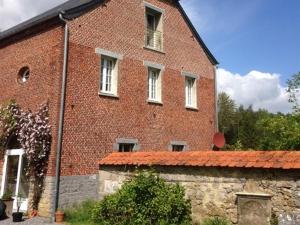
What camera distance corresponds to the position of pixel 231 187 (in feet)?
31.0

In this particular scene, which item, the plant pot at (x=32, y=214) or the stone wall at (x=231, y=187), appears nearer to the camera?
the stone wall at (x=231, y=187)

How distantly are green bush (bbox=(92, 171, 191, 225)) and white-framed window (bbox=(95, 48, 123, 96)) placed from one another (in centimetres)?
512

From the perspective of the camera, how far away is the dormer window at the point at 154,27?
17623 millimetres

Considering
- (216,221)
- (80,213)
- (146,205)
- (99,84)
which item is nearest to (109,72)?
(99,84)

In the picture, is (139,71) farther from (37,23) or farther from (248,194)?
(248,194)

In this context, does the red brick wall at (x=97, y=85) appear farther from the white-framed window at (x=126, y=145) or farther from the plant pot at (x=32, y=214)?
the plant pot at (x=32, y=214)

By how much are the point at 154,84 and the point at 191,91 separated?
2.89m

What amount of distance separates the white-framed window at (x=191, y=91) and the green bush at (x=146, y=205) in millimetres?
8996

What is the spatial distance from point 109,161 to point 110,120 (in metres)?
2.05

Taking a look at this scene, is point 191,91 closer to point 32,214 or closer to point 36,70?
point 36,70

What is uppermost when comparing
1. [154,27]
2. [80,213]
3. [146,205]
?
[154,27]

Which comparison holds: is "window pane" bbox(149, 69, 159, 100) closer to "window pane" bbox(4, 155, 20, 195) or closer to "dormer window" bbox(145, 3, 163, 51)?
"dormer window" bbox(145, 3, 163, 51)

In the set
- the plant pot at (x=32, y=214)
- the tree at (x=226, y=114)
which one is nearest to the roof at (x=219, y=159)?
the plant pot at (x=32, y=214)

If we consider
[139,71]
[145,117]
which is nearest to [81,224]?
[145,117]
